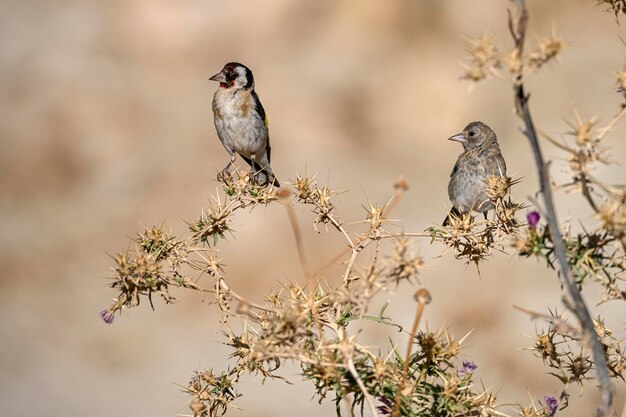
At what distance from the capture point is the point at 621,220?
1593 mm

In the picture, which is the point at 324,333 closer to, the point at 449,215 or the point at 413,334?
the point at 413,334

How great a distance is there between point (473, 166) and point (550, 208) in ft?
13.2

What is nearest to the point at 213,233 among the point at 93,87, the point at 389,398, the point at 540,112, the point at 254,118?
the point at 389,398

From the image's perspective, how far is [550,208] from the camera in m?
1.54

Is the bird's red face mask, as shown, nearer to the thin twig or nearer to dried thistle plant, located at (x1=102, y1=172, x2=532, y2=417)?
dried thistle plant, located at (x1=102, y1=172, x2=532, y2=417)

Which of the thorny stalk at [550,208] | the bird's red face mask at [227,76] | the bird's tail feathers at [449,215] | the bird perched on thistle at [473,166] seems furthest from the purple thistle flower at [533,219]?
the bird's red face mask at [227,76]

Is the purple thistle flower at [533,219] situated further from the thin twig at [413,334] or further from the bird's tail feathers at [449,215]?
the bird's tail feathers at [449,215]

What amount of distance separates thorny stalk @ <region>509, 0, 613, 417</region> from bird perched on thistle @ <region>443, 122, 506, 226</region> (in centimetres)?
361

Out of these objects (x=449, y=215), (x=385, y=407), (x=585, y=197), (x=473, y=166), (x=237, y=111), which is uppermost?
(x=237, y=111)

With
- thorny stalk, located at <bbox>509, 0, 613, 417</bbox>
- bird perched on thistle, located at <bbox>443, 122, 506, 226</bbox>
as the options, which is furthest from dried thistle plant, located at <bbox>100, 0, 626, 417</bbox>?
bird perched on thistle, located at <bbox>443, 122, 506, 226</bbox>

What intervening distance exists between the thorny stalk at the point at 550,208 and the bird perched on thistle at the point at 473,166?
11.9 feet

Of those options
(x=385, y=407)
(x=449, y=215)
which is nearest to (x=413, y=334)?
(x=385, y=407)

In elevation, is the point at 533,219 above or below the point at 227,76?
below

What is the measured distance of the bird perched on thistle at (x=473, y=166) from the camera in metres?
5.39
